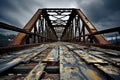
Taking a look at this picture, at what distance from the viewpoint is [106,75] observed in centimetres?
140

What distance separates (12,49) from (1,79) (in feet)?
7.43

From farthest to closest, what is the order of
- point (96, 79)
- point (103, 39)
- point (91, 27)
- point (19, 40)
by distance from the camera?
point (91, 27) → point (103, 39) → point (19, 40) → point (96, 79)

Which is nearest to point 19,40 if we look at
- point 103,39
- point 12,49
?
point 12,49

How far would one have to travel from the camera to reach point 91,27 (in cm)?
712

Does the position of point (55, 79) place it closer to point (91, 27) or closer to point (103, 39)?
point (103, 39)

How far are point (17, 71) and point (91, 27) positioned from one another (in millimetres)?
5981

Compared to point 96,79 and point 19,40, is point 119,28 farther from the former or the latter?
point 19,40

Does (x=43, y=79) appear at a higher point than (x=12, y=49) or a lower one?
lower

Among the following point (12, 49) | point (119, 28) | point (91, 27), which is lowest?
point (12, 49)

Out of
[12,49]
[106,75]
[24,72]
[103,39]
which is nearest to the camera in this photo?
[106,75]

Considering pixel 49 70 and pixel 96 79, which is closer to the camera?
pixel 96 79

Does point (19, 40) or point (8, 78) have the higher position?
point (19, 40)

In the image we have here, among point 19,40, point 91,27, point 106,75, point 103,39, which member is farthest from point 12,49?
point 91,27

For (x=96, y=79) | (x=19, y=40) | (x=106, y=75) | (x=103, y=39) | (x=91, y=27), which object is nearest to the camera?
(x=96, y=79)
